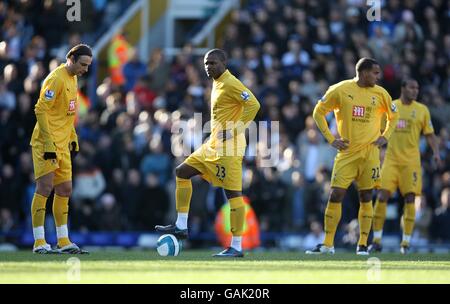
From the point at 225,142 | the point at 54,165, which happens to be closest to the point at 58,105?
the point at 54,165

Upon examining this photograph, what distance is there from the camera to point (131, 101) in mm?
25953

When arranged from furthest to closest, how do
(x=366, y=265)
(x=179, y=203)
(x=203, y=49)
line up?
(x=203, y=49) < (x=179, y=203) < (x=366, y=265)

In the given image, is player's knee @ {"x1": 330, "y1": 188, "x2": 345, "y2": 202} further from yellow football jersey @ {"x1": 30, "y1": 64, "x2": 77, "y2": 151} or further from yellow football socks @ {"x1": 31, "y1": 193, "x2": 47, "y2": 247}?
yellow football socks @ {"x1": 31, "y1": 193, "x2": 47, "y2": 247}

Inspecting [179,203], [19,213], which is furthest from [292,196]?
[179,203]

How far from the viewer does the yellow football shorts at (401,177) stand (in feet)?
64.5

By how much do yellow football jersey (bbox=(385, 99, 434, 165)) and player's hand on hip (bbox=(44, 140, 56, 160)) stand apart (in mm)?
6089

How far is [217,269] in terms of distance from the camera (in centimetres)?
1441

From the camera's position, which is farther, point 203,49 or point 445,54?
point 203,49

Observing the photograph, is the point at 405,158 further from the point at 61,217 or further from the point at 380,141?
the point at 61,217

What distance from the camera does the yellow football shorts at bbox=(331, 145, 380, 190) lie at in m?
17.7

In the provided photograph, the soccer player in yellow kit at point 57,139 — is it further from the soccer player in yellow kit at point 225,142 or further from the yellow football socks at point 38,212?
the soccer player in yellow kit at point 225,142

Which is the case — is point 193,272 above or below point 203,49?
below
